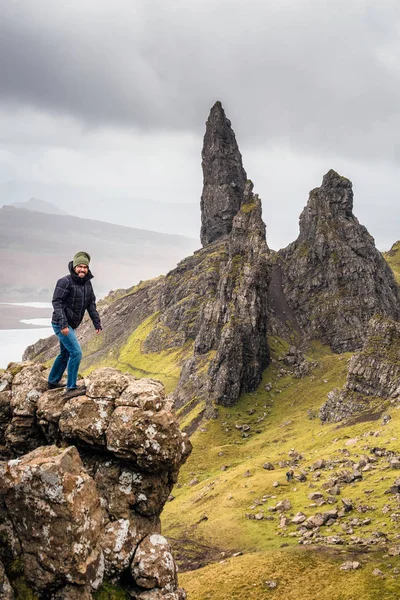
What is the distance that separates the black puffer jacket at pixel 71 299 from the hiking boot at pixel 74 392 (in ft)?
13.9

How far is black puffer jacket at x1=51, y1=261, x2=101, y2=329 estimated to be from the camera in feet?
93.2

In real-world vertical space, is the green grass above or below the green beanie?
below

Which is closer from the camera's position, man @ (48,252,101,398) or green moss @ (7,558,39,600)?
green moss @ (7,558,39,600)

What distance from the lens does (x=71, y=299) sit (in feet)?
96.2

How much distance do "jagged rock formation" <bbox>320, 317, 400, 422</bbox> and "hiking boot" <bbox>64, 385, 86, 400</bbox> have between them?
11696 centimetres

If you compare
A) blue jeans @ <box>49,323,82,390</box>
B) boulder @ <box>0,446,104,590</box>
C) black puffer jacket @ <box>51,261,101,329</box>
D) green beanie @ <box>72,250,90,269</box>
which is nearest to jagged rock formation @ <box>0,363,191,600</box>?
boulder @ <box>0,446,104,590</box>

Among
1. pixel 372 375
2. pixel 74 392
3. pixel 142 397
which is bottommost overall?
pixel 372 375

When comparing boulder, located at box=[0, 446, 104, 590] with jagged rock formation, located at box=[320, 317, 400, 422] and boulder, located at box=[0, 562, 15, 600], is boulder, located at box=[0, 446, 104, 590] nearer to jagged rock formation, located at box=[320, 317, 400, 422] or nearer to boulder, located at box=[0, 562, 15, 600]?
boulder, located at box=[0, 562, 15, 600]

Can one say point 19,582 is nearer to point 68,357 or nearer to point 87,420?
point 87,420

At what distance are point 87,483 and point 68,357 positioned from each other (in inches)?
363

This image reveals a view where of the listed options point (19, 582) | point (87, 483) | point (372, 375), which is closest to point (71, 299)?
point (87, 483)

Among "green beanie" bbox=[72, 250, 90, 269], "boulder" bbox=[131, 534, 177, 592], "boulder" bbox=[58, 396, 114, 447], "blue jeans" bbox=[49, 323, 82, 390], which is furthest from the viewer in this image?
"blue jeans" bbox=[49, 323, 82, 390]

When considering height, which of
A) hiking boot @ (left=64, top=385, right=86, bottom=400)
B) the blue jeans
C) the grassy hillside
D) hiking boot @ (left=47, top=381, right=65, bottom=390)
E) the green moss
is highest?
the blue jeans

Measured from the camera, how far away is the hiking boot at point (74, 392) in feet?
98.0
